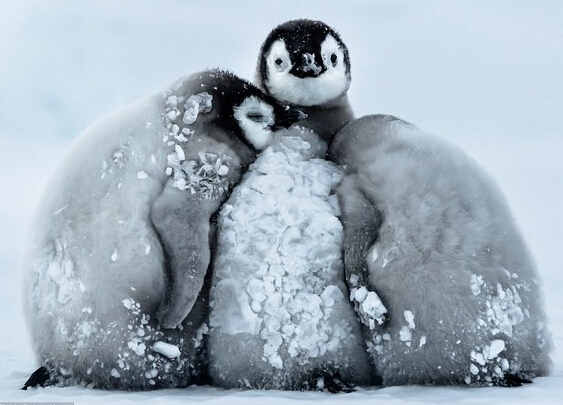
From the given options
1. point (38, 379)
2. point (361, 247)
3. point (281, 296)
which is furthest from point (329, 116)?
point (38, 379)

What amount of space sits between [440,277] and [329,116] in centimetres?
97

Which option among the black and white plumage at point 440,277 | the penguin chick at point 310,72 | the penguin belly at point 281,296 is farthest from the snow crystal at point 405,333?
the penguin chick at point 310,72

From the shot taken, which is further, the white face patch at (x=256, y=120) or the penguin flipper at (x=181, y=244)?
the white face patch at (x=256, y=120)

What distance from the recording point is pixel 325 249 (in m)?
2.55

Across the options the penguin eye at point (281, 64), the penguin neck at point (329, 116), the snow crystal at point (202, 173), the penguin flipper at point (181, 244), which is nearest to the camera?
the penguin flipper at point (181, 244)

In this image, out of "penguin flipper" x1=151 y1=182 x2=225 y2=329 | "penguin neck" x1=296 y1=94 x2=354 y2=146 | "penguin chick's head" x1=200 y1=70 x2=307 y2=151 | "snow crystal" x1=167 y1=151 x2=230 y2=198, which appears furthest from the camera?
"penguin neck" x1=296 y1=94 x2=354 y2=146

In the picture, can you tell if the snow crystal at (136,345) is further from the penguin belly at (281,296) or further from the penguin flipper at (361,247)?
the penguin flipper at (361,247)

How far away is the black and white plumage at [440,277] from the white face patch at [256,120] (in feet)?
1.27

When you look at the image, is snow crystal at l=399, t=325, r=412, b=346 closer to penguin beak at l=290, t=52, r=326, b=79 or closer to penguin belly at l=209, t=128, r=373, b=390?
penguin belly at l=209, t=128, r=373, b=390

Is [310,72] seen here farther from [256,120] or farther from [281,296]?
[281,296]

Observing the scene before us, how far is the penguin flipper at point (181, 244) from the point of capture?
7.75 ft

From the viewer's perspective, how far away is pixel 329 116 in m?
3.16

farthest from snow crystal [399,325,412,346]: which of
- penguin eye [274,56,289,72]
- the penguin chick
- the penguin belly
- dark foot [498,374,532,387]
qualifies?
penguin eye [274,56,289,72]

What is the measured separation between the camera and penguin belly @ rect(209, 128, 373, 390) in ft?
8.07
